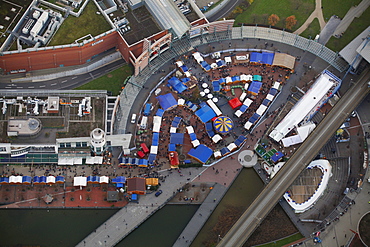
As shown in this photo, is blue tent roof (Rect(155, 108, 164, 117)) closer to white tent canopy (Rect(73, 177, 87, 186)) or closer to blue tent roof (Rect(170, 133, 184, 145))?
blue tent roof (Rect(170, 133, 184, 145))

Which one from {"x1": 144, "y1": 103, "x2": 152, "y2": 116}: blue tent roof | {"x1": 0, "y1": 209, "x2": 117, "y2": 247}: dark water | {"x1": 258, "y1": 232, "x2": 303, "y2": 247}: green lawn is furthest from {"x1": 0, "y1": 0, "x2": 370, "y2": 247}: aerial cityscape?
{"x1": 144, "y1": 103, "x2": 152, "y2": 116}: blue tent roof

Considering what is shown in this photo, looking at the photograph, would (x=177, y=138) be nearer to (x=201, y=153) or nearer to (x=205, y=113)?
(x=201, y=153)

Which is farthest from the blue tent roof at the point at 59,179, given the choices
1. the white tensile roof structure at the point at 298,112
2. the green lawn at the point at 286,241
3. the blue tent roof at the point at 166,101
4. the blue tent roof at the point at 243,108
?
the white tensile roof structure at the point at 298,112

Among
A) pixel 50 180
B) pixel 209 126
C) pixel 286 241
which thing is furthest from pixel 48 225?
pixel 286 241

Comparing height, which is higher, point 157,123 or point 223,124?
point 157,123

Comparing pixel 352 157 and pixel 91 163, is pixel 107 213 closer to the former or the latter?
pixel 91 163
